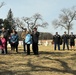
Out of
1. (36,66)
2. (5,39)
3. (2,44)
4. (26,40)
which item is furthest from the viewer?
(5,39)

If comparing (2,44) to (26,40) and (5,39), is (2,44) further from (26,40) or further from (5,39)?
(26,40)

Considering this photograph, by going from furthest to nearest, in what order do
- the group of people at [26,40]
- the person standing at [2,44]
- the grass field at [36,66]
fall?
the person standing at [2,44] < the group of people at [26,40] < the grass field at [36,66]

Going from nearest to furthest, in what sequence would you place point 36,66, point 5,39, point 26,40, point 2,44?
1. point 36,66
2. point 26,40
3. point 2,44
4. point 5,39

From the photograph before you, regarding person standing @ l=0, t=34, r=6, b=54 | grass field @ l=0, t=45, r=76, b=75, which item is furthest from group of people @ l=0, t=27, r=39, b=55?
grass field @ l=0, t=45, r=76, b=75

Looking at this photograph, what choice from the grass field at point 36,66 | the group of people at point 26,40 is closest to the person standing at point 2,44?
the group of people at point 26,40

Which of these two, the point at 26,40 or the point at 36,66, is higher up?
the point at 26,40

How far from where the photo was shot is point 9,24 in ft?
334

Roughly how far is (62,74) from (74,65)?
2.57 meters

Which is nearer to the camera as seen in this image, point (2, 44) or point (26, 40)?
point (26, 40)

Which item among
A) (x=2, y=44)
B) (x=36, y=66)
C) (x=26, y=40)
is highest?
(x=26, y=40)

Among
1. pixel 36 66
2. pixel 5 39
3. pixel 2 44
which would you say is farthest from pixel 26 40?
pixel 36 66

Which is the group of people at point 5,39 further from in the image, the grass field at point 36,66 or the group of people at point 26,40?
the grass field at point 36,66

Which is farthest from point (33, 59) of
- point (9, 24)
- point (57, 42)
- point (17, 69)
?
point (9, 24)

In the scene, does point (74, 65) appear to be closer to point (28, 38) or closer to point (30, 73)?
point (30, 73)
